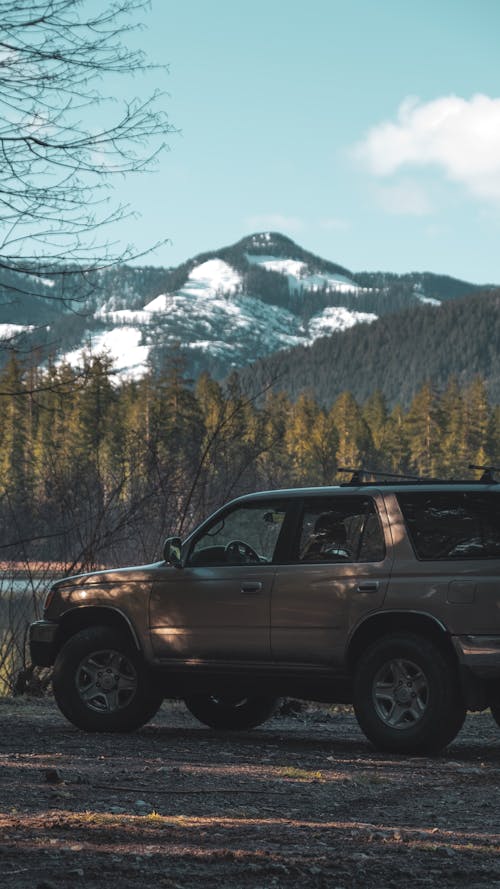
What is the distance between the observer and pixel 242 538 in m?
11.1

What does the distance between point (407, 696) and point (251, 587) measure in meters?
1.46

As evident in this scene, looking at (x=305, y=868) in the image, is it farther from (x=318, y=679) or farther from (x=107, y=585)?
(x=107, y=585)

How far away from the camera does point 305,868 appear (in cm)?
609

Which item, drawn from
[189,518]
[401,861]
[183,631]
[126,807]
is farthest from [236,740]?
[189,518]

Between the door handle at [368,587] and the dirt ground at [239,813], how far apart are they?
3.93 ft

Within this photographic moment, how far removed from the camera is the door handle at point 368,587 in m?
10.2

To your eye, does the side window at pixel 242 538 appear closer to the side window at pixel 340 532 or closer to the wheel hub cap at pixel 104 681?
the side window at pixel 340 532

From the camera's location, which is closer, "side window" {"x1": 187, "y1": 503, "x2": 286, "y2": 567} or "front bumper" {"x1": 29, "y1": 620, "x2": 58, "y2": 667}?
"side window" {"x1": 187, "y1": 503, "x2": 286, "y2": 567}

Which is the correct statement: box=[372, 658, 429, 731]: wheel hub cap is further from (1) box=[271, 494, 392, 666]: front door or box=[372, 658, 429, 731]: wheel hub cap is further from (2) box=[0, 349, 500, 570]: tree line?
(2) box=[0, 349, 500, 570]: tree line

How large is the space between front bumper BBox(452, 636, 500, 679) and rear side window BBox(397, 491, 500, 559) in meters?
0.58

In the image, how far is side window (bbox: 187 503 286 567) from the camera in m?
10.8

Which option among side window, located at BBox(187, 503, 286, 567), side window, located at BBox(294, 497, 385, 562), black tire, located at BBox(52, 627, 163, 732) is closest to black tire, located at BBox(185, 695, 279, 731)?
black tire, located at BBox(52, 627, 163, 732)

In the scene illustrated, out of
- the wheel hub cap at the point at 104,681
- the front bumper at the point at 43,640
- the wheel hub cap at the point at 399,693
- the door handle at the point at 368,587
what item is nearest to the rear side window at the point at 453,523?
the door handle at the point at 368,587

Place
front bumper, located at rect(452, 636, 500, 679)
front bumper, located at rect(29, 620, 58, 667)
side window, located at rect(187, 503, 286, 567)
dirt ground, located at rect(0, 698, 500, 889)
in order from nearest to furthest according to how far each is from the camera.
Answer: dirt ground, located at rect(0, 698, 500, 889) → front bumper, located at rect(452, 636, 500, 679) → side window, located at rect(187, 503, 286, 567) → front bumper, located at rect(29, 620, 58, 667)
